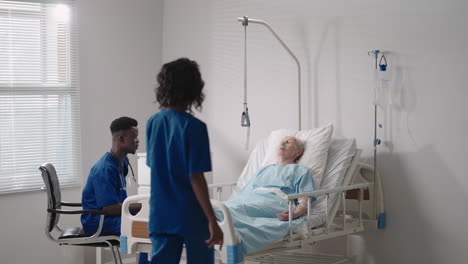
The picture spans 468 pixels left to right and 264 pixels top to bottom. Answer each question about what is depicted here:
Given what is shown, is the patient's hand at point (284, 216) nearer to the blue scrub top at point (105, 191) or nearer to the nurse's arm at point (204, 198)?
the blue scrub top at point (105, 191)

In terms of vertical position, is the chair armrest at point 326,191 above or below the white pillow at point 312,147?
below

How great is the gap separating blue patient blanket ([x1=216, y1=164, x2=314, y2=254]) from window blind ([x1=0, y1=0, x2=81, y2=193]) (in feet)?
Result: 5.01

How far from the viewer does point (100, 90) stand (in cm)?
517

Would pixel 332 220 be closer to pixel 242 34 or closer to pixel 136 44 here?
pixel 242 34

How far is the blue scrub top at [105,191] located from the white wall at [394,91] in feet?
4.69

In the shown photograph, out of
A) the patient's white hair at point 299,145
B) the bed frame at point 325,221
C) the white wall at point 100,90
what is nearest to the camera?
the bed frame at point 325,221

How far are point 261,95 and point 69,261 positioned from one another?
6.08 feet

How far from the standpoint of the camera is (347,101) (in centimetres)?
445

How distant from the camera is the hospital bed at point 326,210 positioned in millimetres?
3473

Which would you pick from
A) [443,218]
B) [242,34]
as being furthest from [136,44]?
[443,218]

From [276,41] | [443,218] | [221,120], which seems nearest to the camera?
[443,218]

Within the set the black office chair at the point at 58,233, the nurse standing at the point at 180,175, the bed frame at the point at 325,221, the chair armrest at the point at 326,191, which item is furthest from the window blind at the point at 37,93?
the nurse standing at the point at 180,175

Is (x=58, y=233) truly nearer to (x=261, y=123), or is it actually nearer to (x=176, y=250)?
(x=176, y=250)

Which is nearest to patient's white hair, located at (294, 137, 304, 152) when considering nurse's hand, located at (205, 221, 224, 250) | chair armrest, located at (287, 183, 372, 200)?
chair armrest, located at (287, 183, 372, 200)
